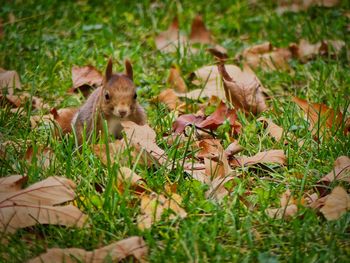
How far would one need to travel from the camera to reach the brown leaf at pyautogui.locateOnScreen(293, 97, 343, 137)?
308 cm

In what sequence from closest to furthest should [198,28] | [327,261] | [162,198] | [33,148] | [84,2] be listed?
[327,261], [162,198], [33,148], [198,28], [84,2]

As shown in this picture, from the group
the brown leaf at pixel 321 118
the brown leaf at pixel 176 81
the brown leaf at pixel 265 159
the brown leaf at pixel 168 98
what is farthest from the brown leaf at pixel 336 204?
the brown leaf at pixel 176 81

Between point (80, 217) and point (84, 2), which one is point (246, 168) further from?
point (84, 2)

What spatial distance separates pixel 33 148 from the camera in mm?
2768

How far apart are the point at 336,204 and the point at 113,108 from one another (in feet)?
4.75

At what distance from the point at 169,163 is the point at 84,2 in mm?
2828

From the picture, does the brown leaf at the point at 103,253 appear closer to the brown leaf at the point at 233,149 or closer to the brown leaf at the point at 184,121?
the brown leaf at the point at 233,149

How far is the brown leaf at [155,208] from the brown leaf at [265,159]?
1.52ft

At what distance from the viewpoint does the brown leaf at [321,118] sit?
3.08 m

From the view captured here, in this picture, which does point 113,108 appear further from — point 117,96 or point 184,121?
point 184,121

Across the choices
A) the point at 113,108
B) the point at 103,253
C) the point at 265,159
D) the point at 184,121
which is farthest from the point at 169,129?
the point at 103,253

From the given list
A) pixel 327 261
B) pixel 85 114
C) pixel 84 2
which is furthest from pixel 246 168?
pixel 84 2

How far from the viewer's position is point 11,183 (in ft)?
8.07

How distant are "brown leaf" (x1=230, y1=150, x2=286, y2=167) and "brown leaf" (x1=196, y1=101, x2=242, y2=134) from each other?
381 millimetres
